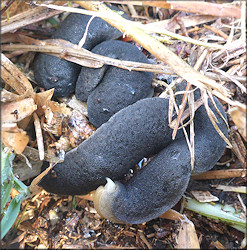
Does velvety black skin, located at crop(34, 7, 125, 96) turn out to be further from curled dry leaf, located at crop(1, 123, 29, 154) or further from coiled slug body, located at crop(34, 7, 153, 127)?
curled dry leaf, located at crop(1, 123, 29, 154)

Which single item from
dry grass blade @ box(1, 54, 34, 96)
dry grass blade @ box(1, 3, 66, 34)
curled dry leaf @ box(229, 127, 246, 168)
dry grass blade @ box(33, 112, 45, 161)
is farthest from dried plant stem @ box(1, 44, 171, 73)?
curled dry leaf @ box(229, 127, 246, 168)

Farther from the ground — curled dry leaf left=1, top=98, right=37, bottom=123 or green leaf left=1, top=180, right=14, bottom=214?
curled dry leaf left=1, top=98, right=37, bottom=123


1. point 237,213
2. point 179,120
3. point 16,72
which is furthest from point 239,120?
point 16,72

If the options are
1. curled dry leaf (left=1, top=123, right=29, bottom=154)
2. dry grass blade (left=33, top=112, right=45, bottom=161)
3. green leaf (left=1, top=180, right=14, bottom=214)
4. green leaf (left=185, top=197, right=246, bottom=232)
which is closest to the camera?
curled dry leaf (left=1, top=123, right=29, bottom=154)

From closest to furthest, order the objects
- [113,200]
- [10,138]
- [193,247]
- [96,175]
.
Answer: [193,247] < [10,138] < [113,200] < [96,175]

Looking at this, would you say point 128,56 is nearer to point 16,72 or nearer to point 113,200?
point 16,72

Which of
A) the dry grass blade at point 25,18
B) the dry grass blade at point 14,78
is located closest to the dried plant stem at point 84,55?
the dry grass blade at point 25,18
